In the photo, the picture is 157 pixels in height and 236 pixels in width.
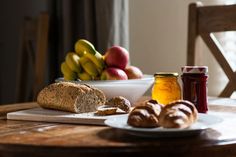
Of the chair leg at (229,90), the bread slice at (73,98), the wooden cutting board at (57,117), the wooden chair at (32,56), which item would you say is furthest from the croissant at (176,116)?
the wooden chair at (32,56)

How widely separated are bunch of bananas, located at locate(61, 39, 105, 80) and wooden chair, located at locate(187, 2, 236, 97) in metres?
0.65

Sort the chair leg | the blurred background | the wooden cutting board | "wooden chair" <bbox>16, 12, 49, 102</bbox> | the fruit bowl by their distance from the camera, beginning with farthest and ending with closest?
"wooden chair" <bbox>16, 12, 49, 102</bbox> → the blurred background → the chair leg → the fruit bowl → the wooden cutting board

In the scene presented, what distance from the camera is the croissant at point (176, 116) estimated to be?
854 millimetres

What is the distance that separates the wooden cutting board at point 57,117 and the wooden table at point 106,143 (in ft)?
0.24

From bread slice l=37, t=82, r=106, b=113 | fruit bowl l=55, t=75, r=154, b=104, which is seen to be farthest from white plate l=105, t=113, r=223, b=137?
fruit bowl l=55, t=75, r=154, b=104

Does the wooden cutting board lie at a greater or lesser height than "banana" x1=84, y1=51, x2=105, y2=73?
lesser

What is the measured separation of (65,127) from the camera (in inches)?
41.3

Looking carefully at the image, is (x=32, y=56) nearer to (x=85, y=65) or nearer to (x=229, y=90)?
(x=229, y=90)

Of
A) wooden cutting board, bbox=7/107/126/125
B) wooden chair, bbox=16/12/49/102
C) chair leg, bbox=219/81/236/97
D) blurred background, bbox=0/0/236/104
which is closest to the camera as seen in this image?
wooden cutting board, bbox=7/107/126/125

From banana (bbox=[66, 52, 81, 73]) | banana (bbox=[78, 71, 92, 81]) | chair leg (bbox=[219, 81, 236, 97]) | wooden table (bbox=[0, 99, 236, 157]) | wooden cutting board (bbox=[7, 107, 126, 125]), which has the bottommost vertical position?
wooden table (bbox=[0, 99, 236, 157])

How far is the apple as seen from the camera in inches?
54.2

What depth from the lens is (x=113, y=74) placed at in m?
1.38

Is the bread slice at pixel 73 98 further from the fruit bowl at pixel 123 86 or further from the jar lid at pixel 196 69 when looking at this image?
the jar lid at pixel 196 69

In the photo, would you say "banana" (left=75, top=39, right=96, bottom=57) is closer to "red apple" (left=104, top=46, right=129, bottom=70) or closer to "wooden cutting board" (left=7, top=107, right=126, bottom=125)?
"red apple" (left=104, top=46, right=129, bottom=70)
